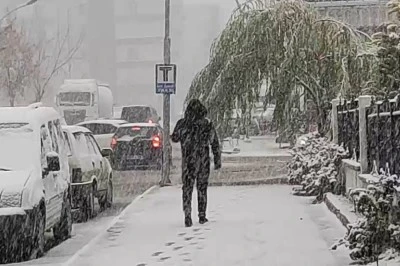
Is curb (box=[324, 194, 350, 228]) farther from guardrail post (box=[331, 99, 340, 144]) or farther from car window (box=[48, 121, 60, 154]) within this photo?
car window (box=[48, 121, 60, 154])

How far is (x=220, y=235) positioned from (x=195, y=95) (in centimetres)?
920

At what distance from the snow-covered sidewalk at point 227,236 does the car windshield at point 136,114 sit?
26581 mm

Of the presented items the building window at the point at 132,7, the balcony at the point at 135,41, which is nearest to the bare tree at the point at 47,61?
the balcony at the point at 135,41

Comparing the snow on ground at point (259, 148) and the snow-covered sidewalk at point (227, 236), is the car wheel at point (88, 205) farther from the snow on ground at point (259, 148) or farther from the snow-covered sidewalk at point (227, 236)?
the snow on ground at point (259, 148)

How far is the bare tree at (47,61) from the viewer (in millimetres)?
58969

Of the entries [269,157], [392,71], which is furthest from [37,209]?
[269,157]

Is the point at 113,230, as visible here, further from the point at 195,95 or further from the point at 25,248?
the point at 195,95

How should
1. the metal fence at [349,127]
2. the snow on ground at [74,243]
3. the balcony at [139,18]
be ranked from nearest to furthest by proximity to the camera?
the snow on ground at [74,243] → the metal fence at [349,127] → the balcony at [139,18]

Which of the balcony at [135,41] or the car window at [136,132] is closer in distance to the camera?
the car window at [136,132]

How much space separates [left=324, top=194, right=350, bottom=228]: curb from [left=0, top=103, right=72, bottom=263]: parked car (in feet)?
13.5

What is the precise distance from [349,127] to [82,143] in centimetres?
494

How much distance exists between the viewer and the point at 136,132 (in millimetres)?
30094

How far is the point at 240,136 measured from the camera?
22.7m

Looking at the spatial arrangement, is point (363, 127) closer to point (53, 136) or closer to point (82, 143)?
point (53, 136)
